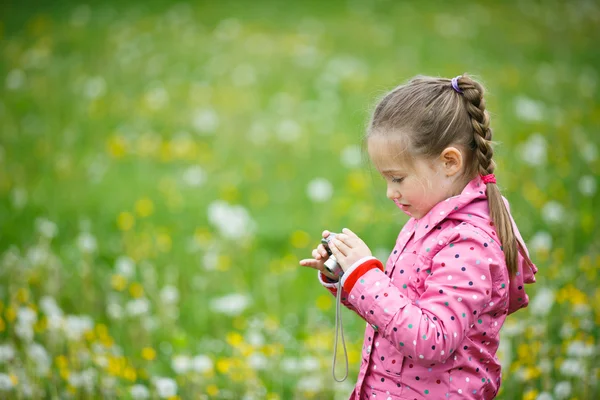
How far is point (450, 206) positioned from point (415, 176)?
0.42 feet

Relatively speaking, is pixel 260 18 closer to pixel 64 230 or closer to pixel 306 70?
pixel 306 70

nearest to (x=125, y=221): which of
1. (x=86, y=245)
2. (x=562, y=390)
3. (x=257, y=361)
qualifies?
(x=86, y=245)

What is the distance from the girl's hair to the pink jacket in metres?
0.04

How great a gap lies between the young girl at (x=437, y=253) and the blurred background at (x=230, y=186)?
348 millimetres

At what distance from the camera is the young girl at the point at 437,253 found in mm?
1634

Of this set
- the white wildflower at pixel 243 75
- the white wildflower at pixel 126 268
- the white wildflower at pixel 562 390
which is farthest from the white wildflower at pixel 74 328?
the white wildflower at pixel 243 75

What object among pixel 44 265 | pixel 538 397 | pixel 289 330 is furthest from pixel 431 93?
pixel 44 265

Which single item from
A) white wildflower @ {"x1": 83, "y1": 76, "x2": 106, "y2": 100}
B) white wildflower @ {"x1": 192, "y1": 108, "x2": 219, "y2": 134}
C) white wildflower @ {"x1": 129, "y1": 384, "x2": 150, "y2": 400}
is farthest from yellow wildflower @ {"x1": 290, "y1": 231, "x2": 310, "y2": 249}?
white wildflower @ {"x1": 83, "y1": 76, "x2": 106, "y2": 100}

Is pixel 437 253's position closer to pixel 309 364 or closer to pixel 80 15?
pixel 309 364

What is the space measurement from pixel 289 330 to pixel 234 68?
5.14 m

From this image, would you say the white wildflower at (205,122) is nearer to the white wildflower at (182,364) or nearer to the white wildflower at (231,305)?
the white wildflower at (231,305)

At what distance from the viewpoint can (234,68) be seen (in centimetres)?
802

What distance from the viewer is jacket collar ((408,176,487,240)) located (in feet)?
5.72

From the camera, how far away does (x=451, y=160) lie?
5.79 feet
